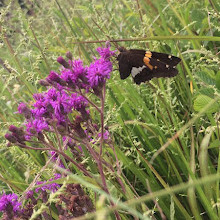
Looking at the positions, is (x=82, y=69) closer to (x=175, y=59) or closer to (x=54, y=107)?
(x=54, y=107)

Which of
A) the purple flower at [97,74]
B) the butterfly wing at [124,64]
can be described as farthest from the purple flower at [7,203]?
the butterfly wing at [124,64]

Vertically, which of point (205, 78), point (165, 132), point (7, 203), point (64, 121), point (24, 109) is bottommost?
point (165, 132)

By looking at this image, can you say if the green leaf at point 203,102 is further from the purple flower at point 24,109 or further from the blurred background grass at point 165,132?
the purple flower at point 24,109

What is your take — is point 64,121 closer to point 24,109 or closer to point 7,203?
point 24,109

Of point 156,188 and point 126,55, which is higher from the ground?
point 126,55

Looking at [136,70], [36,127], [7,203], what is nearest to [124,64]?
[136,70]

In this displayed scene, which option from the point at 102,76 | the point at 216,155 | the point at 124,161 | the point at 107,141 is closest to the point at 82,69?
the point at 102,76

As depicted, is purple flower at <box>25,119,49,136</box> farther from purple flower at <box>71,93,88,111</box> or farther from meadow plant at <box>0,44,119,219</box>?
purple flower at <box>71,93,88,111</box>

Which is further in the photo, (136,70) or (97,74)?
(136,70)

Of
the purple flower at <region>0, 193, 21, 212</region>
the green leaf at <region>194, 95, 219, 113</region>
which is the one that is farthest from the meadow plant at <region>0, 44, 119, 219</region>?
the green leaf at <region>194, 95, 219, 113</region>
